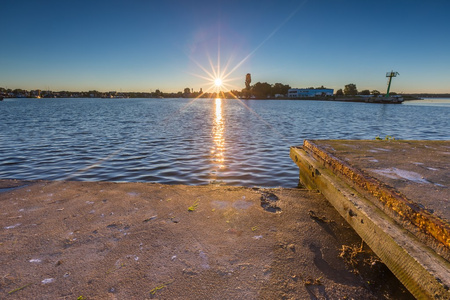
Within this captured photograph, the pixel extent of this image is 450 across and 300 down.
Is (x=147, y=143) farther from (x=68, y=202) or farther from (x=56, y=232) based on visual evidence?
(x=56, y=232)

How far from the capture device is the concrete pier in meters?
1.91

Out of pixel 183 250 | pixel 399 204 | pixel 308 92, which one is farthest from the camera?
pixel 308 92

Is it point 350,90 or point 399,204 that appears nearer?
point 399,204

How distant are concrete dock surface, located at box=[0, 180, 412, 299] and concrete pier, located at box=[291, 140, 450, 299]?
1.26 ft

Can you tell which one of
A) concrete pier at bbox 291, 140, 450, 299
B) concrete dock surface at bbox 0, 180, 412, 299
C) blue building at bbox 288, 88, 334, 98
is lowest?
concrete dock surface at bbox 0, 180, 412, 299

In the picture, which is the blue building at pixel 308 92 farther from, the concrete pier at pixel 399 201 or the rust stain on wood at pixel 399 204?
the rust stain on wood at pixel 399 204

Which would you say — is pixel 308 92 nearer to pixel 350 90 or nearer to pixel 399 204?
pixel 350 90

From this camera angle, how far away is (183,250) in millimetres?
2826

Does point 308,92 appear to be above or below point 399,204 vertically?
above

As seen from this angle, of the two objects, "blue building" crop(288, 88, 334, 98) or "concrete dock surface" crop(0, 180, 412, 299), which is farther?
"blue building" crop(288, 88, 334, 98)

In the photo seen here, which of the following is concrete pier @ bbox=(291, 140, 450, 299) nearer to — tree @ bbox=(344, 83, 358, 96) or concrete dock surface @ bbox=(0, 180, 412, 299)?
concrete dock surface @ bbox=(0, 180, 412, 299)

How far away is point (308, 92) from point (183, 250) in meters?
202

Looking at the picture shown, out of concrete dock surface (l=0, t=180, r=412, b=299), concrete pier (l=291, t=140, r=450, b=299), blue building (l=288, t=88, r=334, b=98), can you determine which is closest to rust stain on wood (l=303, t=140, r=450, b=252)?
concrete pier (l=291, t=140, r=450, b=299)

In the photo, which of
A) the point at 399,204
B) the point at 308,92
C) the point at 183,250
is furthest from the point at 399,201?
the point at 308,92
